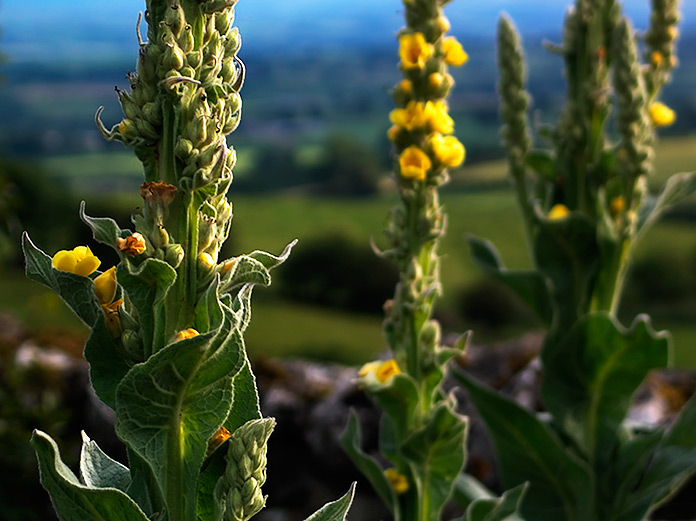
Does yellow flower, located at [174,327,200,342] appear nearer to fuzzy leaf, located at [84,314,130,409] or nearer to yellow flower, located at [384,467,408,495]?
fuzzy leaf, located at [84,314,130,409]

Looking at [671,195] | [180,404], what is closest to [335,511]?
[180,404]

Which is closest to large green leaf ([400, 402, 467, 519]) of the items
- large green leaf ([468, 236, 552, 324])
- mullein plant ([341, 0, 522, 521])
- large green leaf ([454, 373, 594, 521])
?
mullein plant ([341, 0, 522, 521])

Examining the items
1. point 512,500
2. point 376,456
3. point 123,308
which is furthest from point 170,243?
point 376,456

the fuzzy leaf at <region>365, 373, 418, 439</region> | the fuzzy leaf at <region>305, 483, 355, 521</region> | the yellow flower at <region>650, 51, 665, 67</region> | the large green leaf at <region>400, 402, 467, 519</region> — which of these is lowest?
the large green leaf at <region>400, 402, 467, 519</region>

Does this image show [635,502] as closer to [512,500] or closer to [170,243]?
[512,500]

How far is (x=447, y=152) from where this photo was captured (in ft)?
7.74

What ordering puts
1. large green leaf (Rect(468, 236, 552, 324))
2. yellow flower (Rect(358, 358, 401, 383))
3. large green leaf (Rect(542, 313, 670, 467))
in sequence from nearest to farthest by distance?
yellow flower (Rect(358, 358, 401, 383)) < large green leaf (Rect(542, 313, 670, 467)) < large green leaf (Rect(468, 236, 552, 324))

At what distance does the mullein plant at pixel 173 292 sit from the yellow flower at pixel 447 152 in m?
1.10

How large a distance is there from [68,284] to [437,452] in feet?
4.91

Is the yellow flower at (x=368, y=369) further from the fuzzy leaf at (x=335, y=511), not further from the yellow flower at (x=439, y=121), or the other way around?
the fuzzy leaf at (x=335, y=511)

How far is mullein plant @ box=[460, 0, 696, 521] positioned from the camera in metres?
3.25

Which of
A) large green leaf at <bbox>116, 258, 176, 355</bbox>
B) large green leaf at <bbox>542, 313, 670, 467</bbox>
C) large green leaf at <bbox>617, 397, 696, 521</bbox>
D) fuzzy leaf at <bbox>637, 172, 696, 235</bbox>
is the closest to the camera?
large green leaf at <bbox>116, 258, 176, 355</bbox>

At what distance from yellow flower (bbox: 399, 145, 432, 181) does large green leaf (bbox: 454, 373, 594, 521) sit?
1240 mm

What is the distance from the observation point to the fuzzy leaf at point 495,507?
258 centimetres
